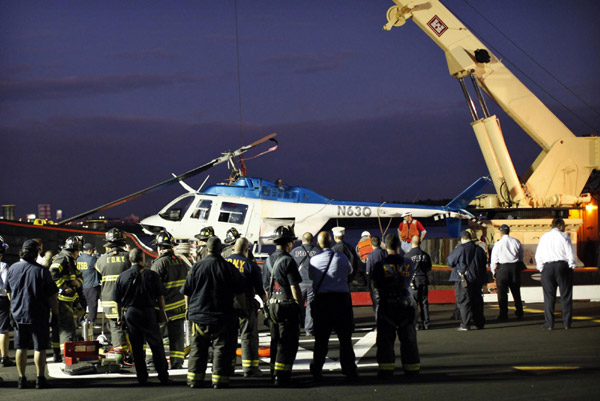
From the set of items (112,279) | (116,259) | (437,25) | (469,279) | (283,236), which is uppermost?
(437,25)

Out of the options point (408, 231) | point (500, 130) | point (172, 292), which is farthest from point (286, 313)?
point (500, 130)

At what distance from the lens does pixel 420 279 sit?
45.5 feet

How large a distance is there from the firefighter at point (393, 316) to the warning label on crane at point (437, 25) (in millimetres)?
13584

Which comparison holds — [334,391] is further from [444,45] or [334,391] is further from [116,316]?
[444,45]

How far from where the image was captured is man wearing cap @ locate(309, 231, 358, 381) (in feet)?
29.1

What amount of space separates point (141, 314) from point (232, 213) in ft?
35.9

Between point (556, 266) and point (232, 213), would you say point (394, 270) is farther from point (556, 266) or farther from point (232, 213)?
point (232, 213)

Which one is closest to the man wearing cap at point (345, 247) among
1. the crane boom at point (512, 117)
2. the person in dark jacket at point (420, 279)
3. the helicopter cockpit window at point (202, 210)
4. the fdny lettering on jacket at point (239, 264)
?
the person in dark jacket at point (420, 279)

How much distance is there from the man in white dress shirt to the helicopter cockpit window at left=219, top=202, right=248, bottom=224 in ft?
29.0

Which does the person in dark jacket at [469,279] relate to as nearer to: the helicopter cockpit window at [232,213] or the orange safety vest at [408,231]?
the orange safety vest at [408,231]

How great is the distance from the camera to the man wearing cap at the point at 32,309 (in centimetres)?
904

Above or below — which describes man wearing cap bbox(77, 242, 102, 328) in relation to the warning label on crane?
below

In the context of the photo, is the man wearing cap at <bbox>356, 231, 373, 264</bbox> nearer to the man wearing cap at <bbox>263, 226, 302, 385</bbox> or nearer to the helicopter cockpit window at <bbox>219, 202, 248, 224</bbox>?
the helicopter cockpit window at <bbox>219, 202, 248, 224</bbox>

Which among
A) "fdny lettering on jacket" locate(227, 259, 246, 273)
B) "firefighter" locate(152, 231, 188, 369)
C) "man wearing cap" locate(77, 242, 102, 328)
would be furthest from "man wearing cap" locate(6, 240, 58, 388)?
"man wearing cap" locate(77, 242, 102, 328)
